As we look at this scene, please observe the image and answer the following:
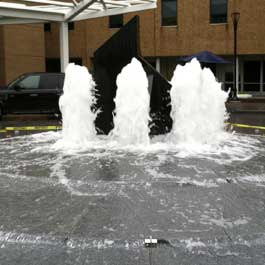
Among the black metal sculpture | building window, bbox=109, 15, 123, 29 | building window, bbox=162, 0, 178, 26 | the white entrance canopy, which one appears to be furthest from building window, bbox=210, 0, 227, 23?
the black metal sculpture

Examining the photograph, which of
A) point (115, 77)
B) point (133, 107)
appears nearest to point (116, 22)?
point (115, 77)

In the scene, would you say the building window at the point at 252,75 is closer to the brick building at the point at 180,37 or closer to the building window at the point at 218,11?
the brick building at the point at 180,37

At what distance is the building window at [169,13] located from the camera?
31.1 m

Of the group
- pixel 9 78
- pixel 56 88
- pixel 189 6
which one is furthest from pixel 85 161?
pixel 189 6

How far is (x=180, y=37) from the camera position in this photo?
A: 31047mm

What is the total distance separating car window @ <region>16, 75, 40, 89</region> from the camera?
1617cm

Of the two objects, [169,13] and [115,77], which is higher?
[169,13]

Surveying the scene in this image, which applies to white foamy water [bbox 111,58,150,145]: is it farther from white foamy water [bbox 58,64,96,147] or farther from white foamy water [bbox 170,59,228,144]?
white foamy water [bbox 58,64,96,147]

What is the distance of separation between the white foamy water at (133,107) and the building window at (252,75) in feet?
82.0

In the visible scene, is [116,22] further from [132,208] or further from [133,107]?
[132,208]

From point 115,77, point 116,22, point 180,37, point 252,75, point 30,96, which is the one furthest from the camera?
point 116,22

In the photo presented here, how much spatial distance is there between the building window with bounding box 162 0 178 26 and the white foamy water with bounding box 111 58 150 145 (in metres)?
24.1

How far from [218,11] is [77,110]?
2402 centimetres

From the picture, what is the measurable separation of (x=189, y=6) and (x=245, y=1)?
3.62 m
